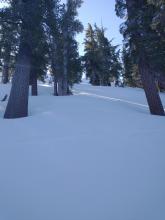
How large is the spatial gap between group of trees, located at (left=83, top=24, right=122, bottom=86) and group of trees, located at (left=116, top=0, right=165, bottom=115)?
28676mm

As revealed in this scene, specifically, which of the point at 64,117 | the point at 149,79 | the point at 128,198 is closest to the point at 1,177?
the point at 128,198

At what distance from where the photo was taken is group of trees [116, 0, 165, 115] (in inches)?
550

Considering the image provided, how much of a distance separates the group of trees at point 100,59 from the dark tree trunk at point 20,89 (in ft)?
102

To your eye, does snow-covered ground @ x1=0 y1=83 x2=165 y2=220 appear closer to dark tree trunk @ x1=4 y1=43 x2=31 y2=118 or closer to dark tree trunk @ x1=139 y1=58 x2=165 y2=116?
dark tree trunk @ x1=4 y1=43 x2=31 y2=118

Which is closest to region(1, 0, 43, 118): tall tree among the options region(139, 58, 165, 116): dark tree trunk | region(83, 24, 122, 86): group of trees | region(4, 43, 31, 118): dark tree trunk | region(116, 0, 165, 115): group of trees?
region(4, 43, 31, 118): dark tree trunk

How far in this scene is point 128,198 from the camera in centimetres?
511

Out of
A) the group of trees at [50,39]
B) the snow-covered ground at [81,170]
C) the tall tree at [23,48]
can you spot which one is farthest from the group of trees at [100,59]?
the snow-covered ground at [81,170]

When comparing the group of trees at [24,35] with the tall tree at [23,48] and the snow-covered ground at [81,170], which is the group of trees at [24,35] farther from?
the snow-covered ground at [81,170]

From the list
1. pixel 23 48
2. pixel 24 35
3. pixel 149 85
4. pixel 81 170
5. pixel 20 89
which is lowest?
pixel 81 170

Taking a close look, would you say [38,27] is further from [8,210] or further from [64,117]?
[8,210]

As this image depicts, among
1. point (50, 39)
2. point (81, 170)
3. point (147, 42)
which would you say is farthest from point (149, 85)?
point (81, 170)

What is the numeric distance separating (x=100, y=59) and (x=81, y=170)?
128ft

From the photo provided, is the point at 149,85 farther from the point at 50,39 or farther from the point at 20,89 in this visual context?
the point at 20,89

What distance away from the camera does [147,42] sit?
14.1 meters
